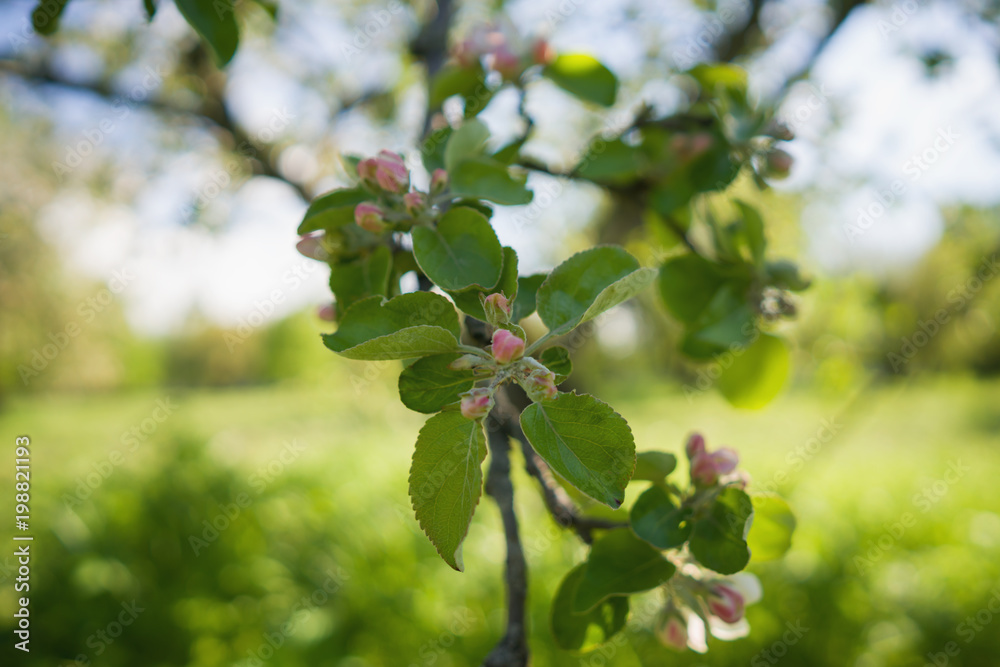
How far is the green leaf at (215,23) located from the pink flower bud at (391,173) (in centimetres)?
21

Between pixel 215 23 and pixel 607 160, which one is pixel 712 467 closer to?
pixel 607 160

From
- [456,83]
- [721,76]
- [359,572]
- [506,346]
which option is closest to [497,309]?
[506,346]

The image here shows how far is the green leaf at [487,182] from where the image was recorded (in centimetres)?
56

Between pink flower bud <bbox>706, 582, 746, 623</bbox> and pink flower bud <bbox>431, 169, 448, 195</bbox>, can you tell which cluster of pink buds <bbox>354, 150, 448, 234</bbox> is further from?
pink flower bud <bbox>706, 582, 746, 623</bbox>

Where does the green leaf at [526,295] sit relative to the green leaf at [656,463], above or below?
above

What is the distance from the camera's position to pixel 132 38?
303 cm

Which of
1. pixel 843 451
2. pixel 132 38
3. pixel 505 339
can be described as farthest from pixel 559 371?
pixel 843 451

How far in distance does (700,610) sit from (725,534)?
0.13 m

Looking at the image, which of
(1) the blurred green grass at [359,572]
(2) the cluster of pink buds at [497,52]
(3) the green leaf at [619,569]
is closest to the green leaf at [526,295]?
(3) the green leaf at [619,569]

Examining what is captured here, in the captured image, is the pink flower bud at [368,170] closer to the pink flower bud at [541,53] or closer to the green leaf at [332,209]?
the green leaf at [332,209]

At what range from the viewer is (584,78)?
0.89 meters

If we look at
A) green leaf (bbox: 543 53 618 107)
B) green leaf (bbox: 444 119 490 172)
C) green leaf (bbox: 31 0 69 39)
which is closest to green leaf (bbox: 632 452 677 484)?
green leaf (bbox: 444 119 490 172)

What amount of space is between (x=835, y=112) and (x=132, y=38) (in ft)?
11.2

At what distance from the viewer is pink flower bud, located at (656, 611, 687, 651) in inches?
25.2
